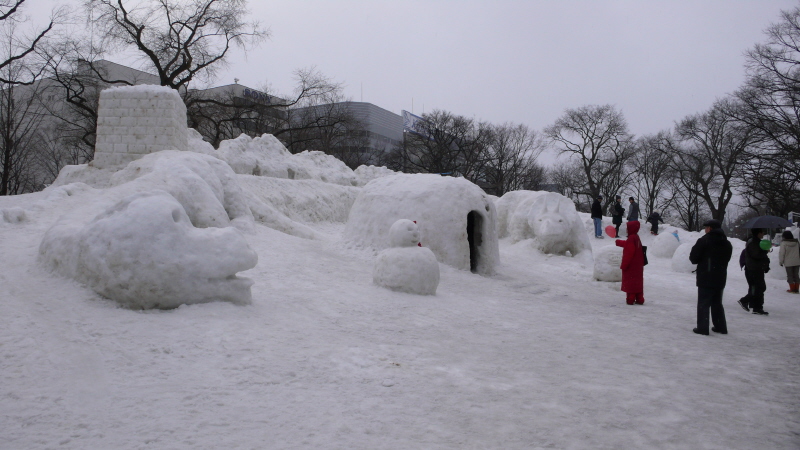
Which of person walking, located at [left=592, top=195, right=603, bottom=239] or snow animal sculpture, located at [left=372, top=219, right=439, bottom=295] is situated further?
person walking, located at [left=592, top=195, right=603, bottom=239]

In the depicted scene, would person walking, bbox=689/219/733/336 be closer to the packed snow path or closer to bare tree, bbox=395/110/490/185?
the packed snow path

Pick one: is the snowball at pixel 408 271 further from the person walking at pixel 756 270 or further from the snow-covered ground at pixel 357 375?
the person walking at pixel 756 270

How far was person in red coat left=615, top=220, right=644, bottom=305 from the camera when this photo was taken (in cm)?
923

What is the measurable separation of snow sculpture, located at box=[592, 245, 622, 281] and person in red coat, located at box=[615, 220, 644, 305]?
2725 millimetres

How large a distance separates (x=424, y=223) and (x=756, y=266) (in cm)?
633

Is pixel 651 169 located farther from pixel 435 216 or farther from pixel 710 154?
pixel 435 216

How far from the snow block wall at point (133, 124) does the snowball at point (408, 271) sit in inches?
274

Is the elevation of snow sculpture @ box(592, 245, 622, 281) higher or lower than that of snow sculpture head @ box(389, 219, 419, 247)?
lower

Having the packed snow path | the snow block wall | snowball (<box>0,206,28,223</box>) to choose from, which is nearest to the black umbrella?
the packed snow path

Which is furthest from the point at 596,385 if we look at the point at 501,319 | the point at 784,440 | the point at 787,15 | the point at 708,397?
the point at 787,15

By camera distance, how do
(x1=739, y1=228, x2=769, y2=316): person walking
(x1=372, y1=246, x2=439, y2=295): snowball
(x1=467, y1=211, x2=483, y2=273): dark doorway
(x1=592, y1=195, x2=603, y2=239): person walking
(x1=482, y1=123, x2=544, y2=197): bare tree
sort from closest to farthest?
(x1=372, y1=246, x2=439, y2=295): snowball, (x1=739, y1=228, x2=769, y2=316): person walking, (x1=467, y1=211, x2=483, y2=273): dark doorway, (x1=592, y1=195, x2=603, y2=239): person walking, (x1=482, y1=123, x2=544, y2=197): bare tree

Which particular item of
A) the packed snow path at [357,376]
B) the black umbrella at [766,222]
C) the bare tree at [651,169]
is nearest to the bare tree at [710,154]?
the bare tree at [651,169]

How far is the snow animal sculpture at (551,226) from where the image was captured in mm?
16297

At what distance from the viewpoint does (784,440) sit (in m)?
3.53
